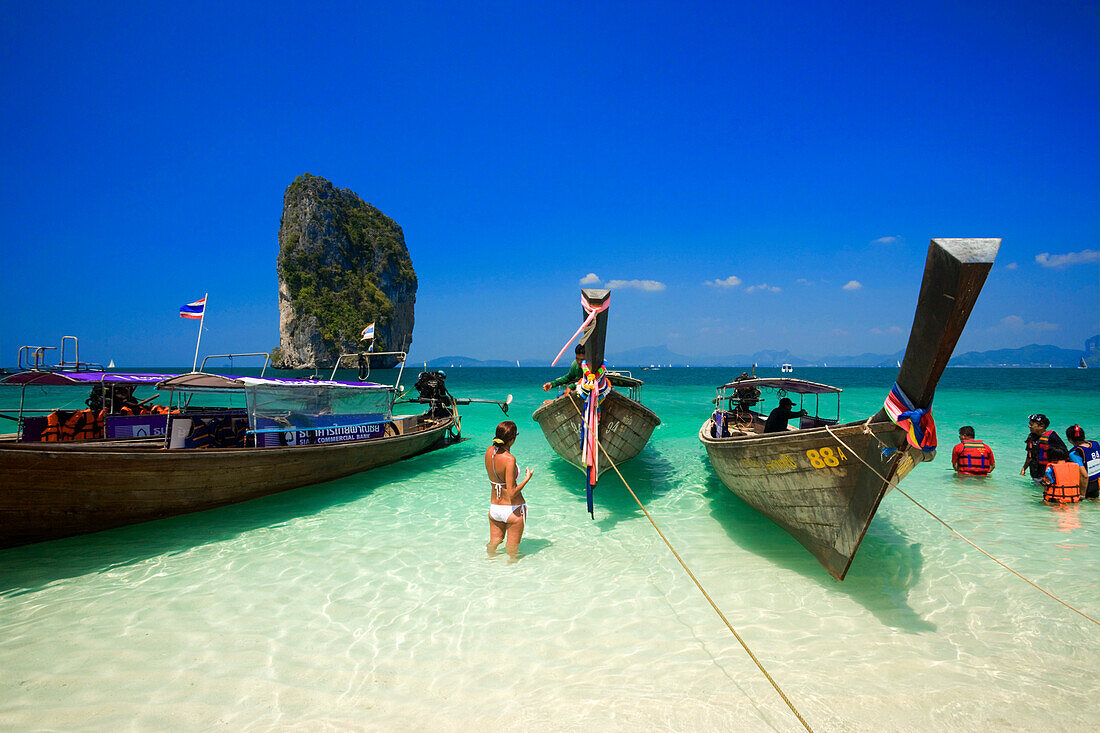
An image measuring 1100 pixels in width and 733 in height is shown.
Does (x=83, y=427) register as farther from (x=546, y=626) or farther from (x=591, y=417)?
(x=546, y=626)

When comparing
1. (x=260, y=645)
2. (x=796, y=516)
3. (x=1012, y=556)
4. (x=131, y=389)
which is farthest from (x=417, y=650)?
(x=131, y=389)

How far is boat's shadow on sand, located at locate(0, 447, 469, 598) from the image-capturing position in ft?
19.1

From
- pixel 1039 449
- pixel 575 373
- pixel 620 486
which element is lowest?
pixel 620 486

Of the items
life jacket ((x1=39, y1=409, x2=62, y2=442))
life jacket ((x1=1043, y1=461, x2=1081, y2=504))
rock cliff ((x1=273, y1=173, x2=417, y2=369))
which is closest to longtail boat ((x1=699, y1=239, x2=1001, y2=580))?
life jacket ((x1=1043, y1=461, x2=1081, y2=504))

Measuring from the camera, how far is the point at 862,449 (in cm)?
475

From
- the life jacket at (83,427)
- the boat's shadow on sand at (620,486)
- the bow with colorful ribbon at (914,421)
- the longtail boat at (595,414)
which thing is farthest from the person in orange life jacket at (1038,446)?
the life jacket at (83,427)

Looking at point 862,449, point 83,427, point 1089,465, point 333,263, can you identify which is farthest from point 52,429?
point 333,263

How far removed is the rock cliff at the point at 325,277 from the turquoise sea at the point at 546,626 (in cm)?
6537

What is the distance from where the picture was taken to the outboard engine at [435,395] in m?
15.2

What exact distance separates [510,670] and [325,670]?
1580 millimetres

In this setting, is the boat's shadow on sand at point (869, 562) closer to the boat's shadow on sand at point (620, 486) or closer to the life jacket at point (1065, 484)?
the boat's shadow on sand at point (620, 486)

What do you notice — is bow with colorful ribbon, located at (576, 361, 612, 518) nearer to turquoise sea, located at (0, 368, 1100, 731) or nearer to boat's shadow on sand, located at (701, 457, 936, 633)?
turquoise sea, located at (0, 368, 1100, 731)

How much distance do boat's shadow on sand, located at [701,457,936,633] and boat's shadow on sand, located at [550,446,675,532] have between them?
1.58 m

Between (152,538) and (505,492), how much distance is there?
5.31 metres
